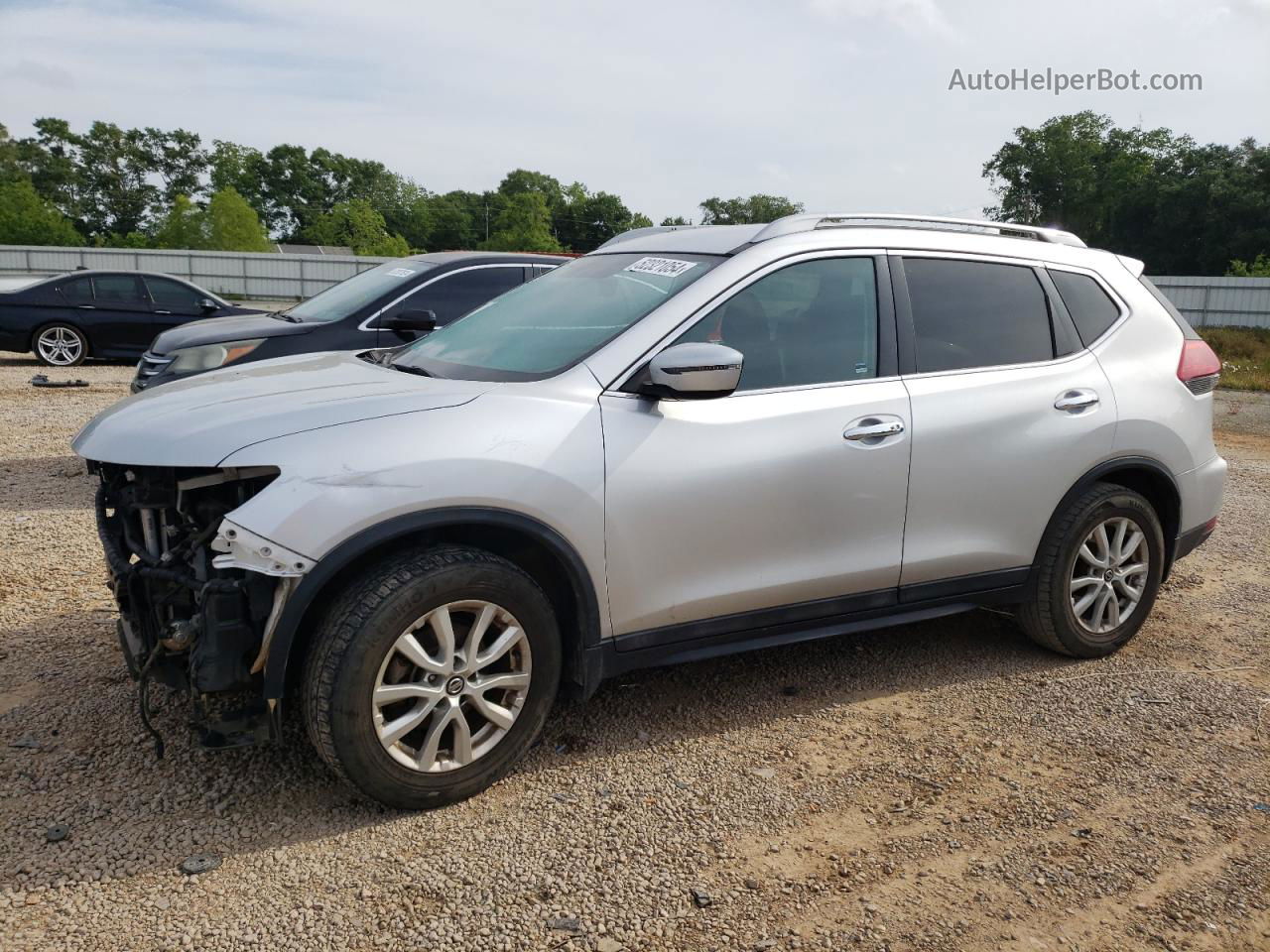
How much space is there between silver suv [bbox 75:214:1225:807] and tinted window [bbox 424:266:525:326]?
134 inches

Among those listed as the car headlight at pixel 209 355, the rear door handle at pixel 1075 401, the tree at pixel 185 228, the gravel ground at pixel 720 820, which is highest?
the tree at pixel 185 228

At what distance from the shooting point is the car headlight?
7.07 metres

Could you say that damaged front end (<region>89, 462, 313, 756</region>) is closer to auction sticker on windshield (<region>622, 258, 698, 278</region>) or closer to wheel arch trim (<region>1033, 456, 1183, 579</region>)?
auction sticker on windshield (<region>622, 258, 698, 278</region>)

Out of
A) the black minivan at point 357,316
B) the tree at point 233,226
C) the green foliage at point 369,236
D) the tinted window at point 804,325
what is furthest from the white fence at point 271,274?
the tinted window at point 804,325

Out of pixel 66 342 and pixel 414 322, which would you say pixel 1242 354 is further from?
pixel 66 342

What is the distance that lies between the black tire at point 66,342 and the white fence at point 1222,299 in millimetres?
28481

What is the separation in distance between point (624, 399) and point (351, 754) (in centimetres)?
140

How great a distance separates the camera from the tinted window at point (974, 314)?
13.2 ft

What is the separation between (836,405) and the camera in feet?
12.1

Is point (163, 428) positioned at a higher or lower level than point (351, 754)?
higher

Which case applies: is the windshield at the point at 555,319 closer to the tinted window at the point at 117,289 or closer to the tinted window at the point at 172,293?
the tinted window at the point at 172,293

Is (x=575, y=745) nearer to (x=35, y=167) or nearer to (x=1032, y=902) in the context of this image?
(x=1032, y=902)

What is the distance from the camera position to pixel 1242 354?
24812 millimetres

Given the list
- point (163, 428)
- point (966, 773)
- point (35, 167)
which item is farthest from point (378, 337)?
point (35, 167)
